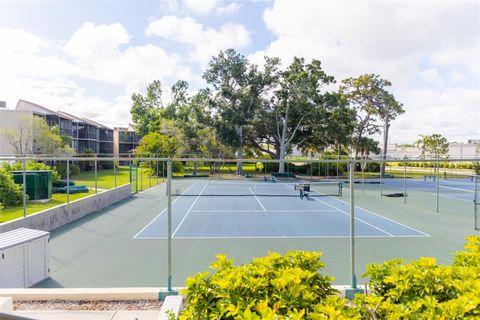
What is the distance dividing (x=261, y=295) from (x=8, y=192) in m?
13.5

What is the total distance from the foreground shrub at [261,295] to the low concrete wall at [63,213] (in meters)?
8.12

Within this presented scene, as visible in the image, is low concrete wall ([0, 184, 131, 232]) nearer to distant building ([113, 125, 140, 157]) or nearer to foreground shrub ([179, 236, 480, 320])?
foreground shrub ([179, 236, 480, 320])

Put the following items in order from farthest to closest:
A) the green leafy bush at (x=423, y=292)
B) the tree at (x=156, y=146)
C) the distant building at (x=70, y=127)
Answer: the distant building at (x=70, y=127) → the tree at (x=156, y=146) → the green leafy bush at (x=423, y=292)

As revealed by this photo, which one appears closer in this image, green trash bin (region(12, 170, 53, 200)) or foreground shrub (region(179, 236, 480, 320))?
foreground shrub (region(179, 236, 480, 320))

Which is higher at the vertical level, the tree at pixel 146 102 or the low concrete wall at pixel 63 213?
A: the tree at pixel 146 102

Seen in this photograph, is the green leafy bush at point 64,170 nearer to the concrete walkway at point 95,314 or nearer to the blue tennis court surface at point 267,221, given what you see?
the blue tennis court surface at point 267,221

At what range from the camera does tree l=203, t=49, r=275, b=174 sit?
3394cm

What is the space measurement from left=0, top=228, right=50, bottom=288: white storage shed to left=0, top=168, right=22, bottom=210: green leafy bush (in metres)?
7.42

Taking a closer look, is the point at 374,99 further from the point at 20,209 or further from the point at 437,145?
the point at 20,209

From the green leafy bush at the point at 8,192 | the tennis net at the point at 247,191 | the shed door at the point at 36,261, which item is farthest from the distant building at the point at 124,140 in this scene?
the shed door at the point at 36,261

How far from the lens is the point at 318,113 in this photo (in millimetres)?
33781

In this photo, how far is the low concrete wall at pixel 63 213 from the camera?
9.19 m

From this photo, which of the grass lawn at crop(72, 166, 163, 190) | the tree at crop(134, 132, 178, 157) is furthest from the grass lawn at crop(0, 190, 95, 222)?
the tree at crop(134, 132, 178, 157)

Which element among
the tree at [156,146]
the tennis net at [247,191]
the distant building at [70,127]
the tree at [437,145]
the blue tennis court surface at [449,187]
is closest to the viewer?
the blue tennis court surface at [449,187]
